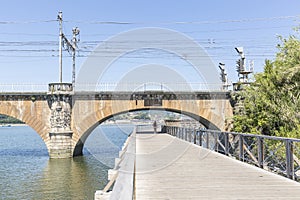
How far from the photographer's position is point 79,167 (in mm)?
23938

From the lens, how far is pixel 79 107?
2888 cm

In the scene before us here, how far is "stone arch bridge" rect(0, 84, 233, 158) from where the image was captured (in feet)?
91.3

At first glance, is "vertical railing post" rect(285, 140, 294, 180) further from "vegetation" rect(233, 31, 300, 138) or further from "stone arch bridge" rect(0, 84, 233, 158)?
"stone arch bridge" rect(0, 84, 233, 158)

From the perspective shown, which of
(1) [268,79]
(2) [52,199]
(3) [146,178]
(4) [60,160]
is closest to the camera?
(3) [146,178]

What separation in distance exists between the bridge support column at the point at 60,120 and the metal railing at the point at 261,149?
1535cm

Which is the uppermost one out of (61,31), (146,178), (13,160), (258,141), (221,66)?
(61,31)

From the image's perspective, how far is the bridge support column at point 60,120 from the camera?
90.5 feet

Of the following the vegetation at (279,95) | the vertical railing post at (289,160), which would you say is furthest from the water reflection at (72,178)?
the vertical railing post at (289,160)

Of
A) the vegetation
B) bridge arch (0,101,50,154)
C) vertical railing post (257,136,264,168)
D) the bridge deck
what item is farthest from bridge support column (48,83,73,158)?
vertical railing post (257,136,264,168)

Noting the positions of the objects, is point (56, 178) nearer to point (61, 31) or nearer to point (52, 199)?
point (52, 199)

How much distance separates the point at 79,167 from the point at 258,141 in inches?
687

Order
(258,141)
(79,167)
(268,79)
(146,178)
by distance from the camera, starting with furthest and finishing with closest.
Result: (79,167) < (268,79) < (258,141) < (146,178)

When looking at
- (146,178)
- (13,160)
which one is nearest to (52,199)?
(146,178)

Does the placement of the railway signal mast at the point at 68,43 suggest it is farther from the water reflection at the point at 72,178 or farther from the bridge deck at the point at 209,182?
the bridge deck at the point at 209,182
